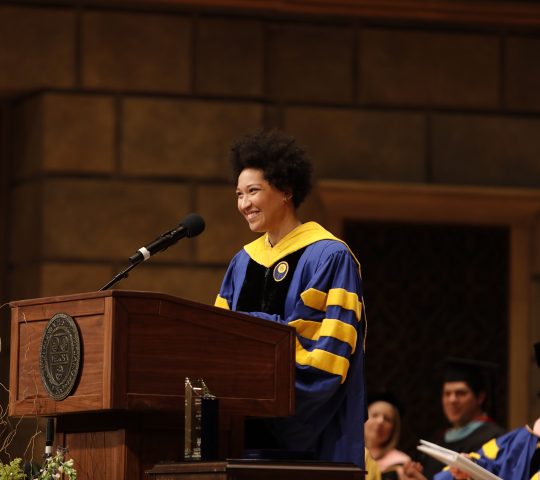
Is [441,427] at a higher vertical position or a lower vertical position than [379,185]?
lower

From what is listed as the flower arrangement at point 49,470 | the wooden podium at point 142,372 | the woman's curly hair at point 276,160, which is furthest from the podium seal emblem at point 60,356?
the woman's curly hair at point 276,160

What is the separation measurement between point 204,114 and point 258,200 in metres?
3.97

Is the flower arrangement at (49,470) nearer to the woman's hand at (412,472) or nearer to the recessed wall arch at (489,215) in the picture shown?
the woman's hand at (412,472)

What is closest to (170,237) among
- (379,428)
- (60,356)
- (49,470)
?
(60,356)

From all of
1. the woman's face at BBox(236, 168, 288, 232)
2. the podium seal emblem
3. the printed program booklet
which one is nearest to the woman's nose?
the woman's face at BBox(236, 168, 288, 232)

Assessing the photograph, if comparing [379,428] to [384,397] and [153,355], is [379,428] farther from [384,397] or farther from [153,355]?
[153,355]

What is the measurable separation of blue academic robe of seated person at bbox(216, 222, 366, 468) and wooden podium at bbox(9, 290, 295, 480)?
0.57 ft

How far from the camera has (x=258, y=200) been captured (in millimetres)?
5344

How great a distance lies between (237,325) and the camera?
4.76 metres

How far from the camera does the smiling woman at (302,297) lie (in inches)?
198

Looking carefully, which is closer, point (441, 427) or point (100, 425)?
point (100, 425)

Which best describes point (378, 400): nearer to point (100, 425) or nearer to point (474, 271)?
point (474, 271)

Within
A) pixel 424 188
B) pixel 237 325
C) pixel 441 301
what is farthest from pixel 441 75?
pixel 237 325

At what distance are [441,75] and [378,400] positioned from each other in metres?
2.19
